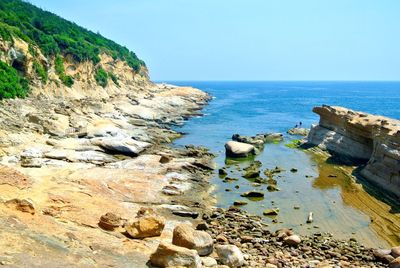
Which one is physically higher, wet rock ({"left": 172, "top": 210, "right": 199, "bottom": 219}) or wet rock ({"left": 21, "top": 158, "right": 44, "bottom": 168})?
wet rock ({"left": 21, "top": 158, "right": 44, "bottom": 168})

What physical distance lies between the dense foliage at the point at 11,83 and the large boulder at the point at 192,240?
32.0 meters

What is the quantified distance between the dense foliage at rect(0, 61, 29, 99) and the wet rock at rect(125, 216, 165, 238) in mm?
29686

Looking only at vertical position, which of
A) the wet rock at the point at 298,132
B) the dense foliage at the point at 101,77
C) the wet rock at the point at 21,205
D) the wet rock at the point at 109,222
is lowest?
the wet rock at the point at 298,132

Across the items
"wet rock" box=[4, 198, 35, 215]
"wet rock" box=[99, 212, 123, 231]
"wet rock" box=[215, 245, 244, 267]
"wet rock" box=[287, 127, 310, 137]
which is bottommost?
"wet rock" box=[287, 127, 310, 137]

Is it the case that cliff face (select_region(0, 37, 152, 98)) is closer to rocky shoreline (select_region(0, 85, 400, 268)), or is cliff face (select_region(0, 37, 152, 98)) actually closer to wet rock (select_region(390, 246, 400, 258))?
rocky shoreline (select_region(0, 85, 400, 268))

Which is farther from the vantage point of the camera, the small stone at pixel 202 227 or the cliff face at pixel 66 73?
the cliff face at pixel 66 73

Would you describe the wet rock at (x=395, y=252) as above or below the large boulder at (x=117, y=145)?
below

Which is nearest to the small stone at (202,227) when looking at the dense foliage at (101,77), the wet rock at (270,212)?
the wet rock at (270,212)

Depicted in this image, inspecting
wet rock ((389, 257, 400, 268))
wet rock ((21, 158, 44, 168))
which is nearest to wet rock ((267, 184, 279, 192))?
wet rock ((389, 257, 400, 268))

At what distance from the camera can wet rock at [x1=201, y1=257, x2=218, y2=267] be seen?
16.3 metres

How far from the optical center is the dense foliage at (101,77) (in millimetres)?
76812

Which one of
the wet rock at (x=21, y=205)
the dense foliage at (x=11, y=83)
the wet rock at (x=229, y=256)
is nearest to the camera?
the wet rock at (x=229, y=256)

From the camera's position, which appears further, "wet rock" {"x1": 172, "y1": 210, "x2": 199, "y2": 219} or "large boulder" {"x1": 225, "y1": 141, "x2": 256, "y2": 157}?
"large boulder" {"x1": 225, "y1": 141, "x2": 256, "y2": 157}

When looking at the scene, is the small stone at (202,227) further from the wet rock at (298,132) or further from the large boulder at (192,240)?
the wet rock at (298,132)
